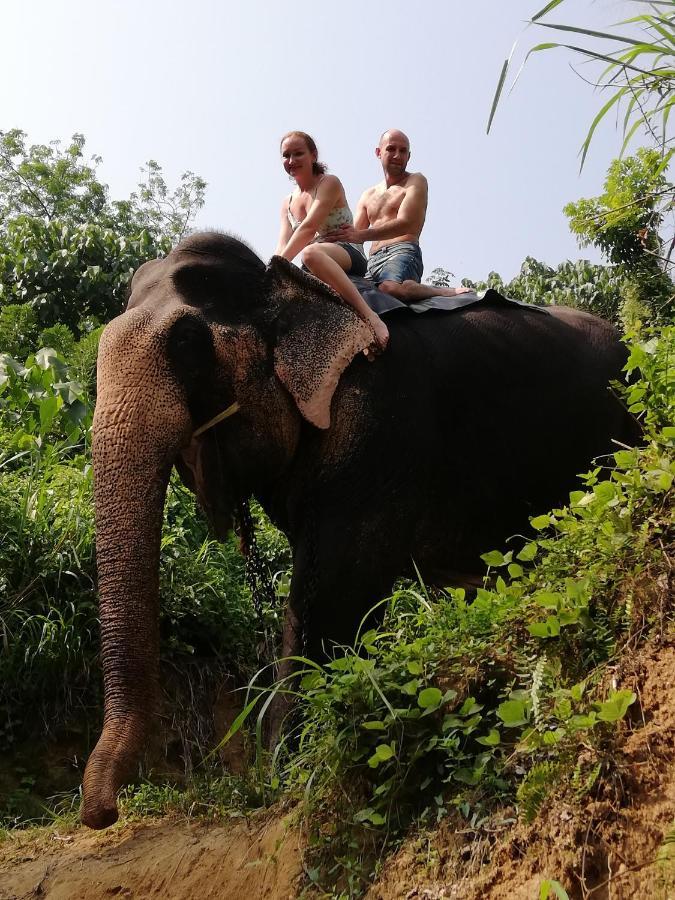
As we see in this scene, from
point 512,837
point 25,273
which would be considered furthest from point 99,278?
point 512,837

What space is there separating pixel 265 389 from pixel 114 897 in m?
2.49

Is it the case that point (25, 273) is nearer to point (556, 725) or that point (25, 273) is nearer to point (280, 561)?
point (280, 561)

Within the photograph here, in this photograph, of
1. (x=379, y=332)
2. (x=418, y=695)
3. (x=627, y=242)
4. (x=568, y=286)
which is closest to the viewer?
(x=418, y=695)

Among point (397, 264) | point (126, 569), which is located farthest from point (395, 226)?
point (126, 569)

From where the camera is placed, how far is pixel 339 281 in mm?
5621

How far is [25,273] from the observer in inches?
604

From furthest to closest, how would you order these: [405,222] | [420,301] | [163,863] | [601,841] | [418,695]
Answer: [405,222] < [420,301] < [163,863] < [418,695] < [601,841]

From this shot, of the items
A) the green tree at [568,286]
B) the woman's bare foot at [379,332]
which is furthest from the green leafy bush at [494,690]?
the green tree at [568,286]

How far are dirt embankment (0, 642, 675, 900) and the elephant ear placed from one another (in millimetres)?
2288

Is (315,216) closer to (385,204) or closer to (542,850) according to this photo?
(385,204)

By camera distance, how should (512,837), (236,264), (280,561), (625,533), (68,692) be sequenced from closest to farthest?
(512,837)
(625,533)
(236,264)
(68,692)
(280,561)

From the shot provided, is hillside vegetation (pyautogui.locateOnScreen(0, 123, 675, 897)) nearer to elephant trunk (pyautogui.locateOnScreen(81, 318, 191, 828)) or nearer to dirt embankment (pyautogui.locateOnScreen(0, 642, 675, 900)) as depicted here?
dirt embankment (pyautogui.locateOnScreen(0, 642, 675, 900))

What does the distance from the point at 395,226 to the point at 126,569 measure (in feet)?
9.68

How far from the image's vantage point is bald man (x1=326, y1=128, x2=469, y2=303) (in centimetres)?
620
